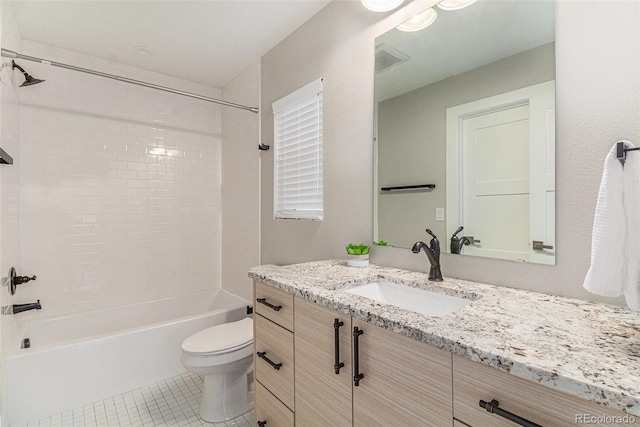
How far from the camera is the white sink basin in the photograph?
1187 millimetres

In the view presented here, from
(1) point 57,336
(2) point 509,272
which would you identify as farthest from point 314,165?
(1) point 57,336

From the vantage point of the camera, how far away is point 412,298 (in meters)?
1.31

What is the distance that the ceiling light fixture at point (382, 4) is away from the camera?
4.98ft

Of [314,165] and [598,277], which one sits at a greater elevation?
[314,165]

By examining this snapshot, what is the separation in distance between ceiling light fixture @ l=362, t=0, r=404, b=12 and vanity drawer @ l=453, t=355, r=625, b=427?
1573mm

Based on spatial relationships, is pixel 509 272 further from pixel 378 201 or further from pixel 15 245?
pixel 15 245

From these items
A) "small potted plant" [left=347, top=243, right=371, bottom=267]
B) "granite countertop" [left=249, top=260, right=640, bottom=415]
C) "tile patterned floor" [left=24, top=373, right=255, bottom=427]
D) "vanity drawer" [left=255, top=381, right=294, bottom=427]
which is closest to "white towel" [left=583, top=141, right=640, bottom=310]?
"granite countertop" [left=249, top=260, right=640, bottom=415]

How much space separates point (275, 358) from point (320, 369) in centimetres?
33

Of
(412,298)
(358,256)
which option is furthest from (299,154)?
(412,298)

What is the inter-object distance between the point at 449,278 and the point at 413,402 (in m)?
0.66

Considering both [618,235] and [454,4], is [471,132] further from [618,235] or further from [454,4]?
[618,235]

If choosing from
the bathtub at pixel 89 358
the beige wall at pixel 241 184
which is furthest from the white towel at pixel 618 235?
the bathtub at pixel 89 358

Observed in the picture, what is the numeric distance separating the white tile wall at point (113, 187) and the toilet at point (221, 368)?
1.33 meters

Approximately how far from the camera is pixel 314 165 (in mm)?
Answer: 2090
